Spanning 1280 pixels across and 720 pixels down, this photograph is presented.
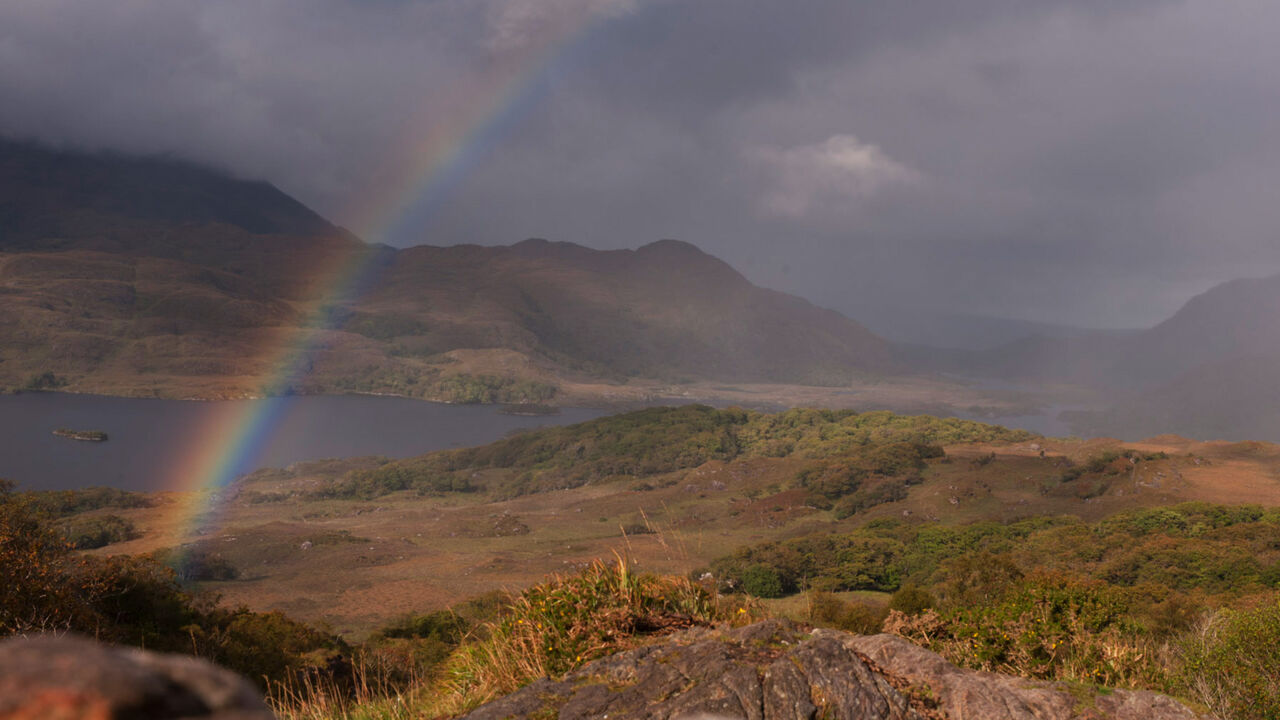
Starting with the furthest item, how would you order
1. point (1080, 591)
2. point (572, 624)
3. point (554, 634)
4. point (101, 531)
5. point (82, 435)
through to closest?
point (82, 435), point (101, 531), point (1080, 591), point (572, 624), point (554, 634)

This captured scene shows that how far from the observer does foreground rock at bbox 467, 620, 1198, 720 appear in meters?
3.79

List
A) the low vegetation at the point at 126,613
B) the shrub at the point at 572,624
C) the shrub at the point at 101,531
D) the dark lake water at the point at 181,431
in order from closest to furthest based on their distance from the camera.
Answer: the shrub at the point at 572,624 < the low vegetation at the point at 126,613 < the shrub at the point at 101,531 < the dark lake water at the point at 181,431

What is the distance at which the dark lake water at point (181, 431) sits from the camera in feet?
306

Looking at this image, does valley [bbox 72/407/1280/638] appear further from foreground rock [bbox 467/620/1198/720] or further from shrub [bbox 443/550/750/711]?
foreground rock [bbox 467/620/1198/720]

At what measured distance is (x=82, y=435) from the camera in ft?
349

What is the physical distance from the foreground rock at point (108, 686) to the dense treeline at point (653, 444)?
299ft

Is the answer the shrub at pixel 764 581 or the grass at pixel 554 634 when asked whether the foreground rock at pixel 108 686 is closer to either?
the grass at pixel 554 634

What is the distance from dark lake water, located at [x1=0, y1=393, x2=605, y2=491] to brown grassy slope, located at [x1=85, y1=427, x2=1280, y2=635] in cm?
2759

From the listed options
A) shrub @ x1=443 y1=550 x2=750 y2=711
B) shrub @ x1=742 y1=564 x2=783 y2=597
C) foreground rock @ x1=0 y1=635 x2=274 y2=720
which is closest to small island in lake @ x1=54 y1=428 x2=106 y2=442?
shrub @ x1=742 y1=564 x2=783 y2=597

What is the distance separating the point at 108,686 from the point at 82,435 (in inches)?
5398

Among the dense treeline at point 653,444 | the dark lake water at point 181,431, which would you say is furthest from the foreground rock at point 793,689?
the dark lake water at point 181,431

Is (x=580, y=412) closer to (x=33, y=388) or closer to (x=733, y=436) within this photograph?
(x=733, y=436)

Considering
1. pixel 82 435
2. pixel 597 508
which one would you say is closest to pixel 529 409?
pixel 82 435

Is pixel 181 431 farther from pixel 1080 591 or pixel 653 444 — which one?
pixel 1080 591
